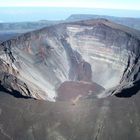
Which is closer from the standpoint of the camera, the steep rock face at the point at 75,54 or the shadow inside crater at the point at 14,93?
the shadow inside crater at the point at 14,93

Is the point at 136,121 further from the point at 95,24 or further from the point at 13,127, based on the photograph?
the point at 95,24

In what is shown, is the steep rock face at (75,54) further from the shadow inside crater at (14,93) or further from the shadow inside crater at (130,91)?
the shadow inside crater at (14,93)

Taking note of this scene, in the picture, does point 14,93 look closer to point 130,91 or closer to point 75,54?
point 130,91

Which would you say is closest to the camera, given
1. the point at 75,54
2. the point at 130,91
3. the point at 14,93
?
the point at 14,93

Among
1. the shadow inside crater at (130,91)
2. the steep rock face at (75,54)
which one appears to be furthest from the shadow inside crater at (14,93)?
the shadow inside crater at (130,91)

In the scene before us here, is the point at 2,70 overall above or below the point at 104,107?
above

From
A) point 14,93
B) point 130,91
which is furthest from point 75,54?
point 14,93

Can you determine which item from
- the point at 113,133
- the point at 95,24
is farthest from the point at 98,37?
the point at 113,133

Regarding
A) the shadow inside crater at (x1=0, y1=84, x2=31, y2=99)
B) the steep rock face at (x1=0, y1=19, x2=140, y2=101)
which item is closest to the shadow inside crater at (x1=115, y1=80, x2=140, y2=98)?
the steep rock face at (x1=0, y1=19, x2=140, y2=101)
